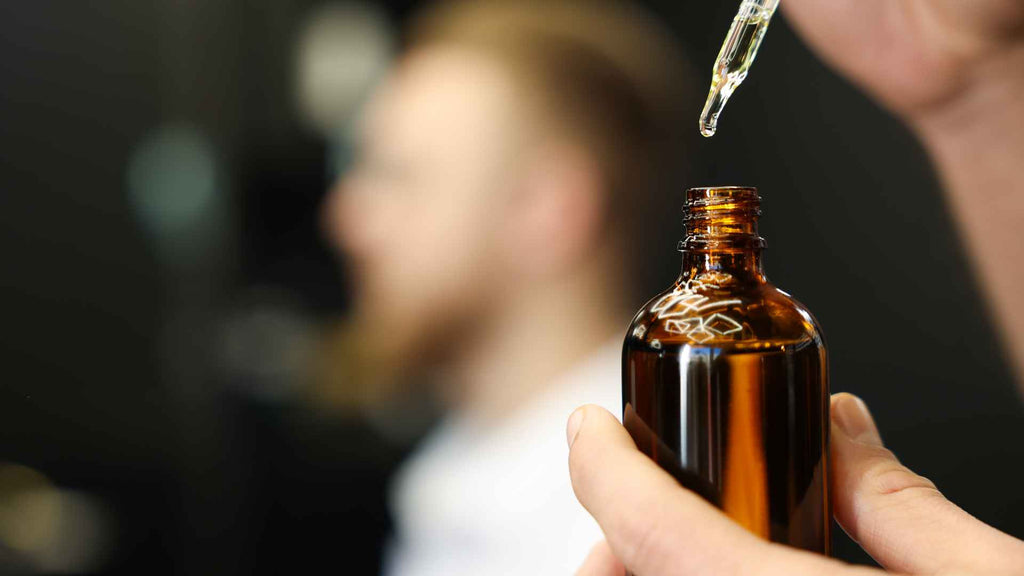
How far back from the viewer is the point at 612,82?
854 millimetres

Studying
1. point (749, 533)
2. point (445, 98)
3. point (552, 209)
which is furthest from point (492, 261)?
point (749, 533)

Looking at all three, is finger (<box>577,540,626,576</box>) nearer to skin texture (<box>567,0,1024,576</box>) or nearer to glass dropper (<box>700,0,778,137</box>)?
skin texture (<box>567,0,1024,576</box>)

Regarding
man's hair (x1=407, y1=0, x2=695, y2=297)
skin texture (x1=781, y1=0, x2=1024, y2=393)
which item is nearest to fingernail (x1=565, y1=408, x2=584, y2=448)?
man's hair (x1=407, y1=0, x2=695, y2=297)

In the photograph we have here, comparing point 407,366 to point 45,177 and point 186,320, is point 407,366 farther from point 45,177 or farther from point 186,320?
point 45,177

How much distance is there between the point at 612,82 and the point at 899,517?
0.59 meters

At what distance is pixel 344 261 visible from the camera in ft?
2.85

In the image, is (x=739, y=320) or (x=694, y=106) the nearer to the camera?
(x=739, y=320)

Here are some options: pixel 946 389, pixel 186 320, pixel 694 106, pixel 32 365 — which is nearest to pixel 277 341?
pixel 186 320

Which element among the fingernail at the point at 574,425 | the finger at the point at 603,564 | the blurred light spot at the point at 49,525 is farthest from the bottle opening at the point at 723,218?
the blurred light spot at the point at 49,525

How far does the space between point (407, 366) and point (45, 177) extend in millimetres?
422

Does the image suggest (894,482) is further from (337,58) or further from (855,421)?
(337,58)

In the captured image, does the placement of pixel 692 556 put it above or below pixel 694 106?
below

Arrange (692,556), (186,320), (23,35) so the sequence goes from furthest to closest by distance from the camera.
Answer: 1. (186,320)
2. (23,35)
3. (692,556)

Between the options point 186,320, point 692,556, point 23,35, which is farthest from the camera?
point 186,320
